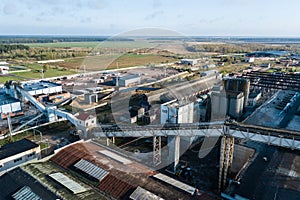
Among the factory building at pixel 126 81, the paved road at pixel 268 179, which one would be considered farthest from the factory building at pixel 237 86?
the factory building at pixel 126 81

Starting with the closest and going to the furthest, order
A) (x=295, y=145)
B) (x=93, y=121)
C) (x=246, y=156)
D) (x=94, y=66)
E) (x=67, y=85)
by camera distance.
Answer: (x=295, y=145), (x=246, y=156), (x=93, y=121), (x=67, y=85), (x=94, y=66)

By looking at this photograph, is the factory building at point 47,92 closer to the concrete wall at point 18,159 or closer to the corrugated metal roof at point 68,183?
the concrete wall at point 18,159

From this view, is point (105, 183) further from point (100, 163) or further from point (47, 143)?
point (47, 143)

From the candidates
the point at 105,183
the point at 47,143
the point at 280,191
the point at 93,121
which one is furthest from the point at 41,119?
the point at 280,191

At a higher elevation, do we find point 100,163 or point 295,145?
point 295,145

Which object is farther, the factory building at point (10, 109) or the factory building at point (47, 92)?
the factory building at point (47, 92)

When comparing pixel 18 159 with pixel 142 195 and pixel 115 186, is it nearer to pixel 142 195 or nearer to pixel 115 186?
pixel 115 186

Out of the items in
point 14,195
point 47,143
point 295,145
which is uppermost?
point 295,145
